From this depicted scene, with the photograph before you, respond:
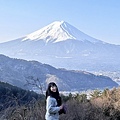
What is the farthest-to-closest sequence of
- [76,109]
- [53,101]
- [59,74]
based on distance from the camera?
[59,74] < [76,109] < [53,101]

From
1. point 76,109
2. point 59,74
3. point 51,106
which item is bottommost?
point 51,106

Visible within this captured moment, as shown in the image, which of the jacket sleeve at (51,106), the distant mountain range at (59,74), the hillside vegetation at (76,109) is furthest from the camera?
the distant mountain range at (59,74)

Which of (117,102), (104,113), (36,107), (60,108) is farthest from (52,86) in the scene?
(117,102)

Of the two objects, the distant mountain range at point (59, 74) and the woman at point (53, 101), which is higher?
the distant mountain range at point (59, 74)

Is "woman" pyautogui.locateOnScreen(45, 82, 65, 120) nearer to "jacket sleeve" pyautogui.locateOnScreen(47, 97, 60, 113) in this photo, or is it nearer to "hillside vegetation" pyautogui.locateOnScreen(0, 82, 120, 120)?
"jacket sleeve" pyautogui.locateOnScreen(47, 97, 60, 113)

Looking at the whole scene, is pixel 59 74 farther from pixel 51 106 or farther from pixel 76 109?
pixel 51 106

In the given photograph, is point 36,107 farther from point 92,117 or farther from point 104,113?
point 104,113

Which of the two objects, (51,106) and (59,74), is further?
(59,74)

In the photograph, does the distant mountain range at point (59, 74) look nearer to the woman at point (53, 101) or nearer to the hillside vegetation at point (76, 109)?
the hillside vegetation at point (76, 109)

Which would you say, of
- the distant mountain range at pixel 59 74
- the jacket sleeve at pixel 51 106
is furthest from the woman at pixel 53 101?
the distant mountain range at pixel 59 74

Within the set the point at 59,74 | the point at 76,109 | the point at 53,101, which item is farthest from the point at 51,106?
the point at 59,74

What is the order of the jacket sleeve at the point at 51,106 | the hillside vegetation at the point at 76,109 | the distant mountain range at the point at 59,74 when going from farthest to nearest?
the distant mountain range at the point at 59,74
the hillside vegetation at the point at 76,109
the jacket sleeve at the point at 51,106

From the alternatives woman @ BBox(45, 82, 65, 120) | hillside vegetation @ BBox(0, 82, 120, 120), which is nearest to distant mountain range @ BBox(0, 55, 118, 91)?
hillside vegetation @ BBox(0, 82, 120, 120)
